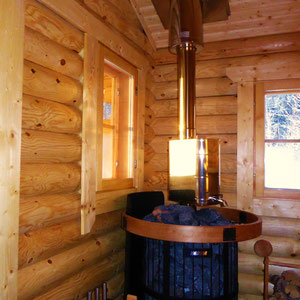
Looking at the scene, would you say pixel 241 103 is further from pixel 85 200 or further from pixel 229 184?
pixel 85 200

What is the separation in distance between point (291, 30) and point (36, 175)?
2252 mm

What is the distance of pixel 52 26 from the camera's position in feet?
5.52

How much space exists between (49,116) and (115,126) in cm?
85

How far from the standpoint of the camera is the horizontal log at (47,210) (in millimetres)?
1514

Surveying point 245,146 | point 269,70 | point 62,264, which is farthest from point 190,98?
point 62,264

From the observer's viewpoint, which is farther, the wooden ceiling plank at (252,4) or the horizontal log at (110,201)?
the wooden ceiling plank at (252,4)

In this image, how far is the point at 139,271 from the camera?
195 cm

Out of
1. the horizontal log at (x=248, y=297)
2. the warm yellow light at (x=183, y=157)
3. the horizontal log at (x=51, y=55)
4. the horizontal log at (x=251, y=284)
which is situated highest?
the horizontal log at (x=51, y=55)

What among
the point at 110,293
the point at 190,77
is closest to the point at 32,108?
the point at 190,77

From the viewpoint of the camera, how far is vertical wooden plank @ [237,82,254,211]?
2.65m

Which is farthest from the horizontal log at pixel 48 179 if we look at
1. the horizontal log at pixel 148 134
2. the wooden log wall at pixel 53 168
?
the horizontal log at pixel 148 134

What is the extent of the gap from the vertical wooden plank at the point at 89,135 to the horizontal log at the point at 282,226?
1.44 m

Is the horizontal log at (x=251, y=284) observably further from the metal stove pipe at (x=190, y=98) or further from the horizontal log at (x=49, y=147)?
the horizontal log at (x=49, y=147)

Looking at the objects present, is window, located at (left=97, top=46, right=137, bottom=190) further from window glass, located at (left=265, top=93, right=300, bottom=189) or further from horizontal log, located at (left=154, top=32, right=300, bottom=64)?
window glass, located at (left=265, top=93, right=300, bottom=189)
